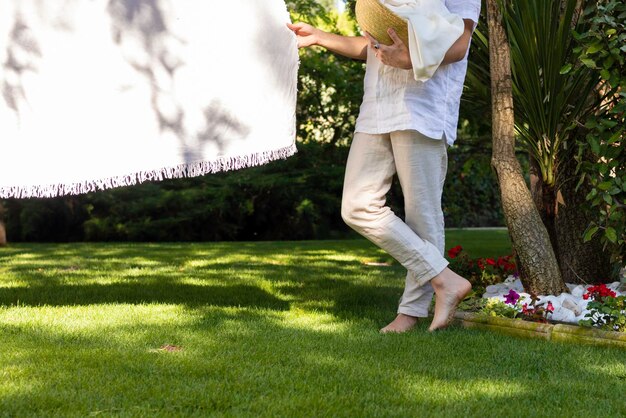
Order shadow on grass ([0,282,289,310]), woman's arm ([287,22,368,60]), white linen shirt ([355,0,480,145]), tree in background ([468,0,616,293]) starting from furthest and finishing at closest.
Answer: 1. shadow on grass ([0,282,289,310])
2. tree in background ([468,0,616,293])
3. woman's arm ([287,22,368,60])
4. white linen shirt ([355,0,480,145])

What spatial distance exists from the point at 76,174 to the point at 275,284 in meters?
1.96

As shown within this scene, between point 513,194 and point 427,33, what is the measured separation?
1.15 m

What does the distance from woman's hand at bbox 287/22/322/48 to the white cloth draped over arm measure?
49cm

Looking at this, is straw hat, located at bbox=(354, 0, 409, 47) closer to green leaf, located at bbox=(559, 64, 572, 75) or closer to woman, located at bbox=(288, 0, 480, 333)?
woman, located at bbox=(288, 0, 480, 333)

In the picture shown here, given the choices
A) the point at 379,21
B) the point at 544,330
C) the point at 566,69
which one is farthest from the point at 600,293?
the point at 379,21

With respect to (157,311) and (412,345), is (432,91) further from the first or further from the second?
(157,311)

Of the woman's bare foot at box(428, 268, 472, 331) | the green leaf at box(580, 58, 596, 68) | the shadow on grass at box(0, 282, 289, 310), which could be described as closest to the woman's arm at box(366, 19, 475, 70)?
the green leaf at box(580, 58, 596, 68)

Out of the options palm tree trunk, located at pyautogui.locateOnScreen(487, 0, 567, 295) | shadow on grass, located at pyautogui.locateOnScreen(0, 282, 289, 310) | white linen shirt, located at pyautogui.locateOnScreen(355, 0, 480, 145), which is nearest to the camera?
white linen shirt, located at pyautogui.locateOnScreen(355, 0, 480, 145)

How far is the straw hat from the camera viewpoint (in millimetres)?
3176

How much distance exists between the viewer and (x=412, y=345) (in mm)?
3113

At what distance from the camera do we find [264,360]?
2814 mm

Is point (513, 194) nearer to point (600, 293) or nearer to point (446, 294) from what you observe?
point (600, 293)

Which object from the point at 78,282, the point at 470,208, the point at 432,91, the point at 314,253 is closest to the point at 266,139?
the point at 432,91

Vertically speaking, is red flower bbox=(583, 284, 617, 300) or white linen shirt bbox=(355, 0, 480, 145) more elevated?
white linen shirt bbox=(355, 0, 480, 145)
